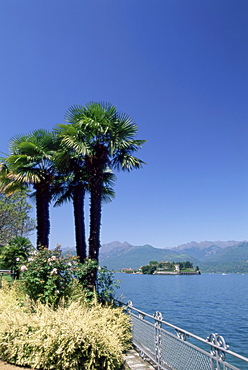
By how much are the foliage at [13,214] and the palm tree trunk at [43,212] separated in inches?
527

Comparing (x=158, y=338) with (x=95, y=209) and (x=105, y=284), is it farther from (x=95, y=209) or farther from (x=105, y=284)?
(x=95, y=209)

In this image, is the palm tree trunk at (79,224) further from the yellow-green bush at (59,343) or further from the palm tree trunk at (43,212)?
the yellow-green bush at (59,343)

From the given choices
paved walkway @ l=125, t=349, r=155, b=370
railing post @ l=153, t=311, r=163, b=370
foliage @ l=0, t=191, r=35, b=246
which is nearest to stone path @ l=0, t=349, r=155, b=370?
paved walkway @ l=125, t=349, r=155, b=370

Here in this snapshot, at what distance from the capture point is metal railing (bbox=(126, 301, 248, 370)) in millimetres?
3707

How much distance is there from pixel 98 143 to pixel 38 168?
3708 mm

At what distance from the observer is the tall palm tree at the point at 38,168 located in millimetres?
11383

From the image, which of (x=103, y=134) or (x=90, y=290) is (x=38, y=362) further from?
(x=103, y=134)

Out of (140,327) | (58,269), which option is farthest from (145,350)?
(58,269)

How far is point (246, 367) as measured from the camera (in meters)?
10.2

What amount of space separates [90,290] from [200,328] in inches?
490

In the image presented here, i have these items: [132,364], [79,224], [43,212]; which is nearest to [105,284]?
[132,364]

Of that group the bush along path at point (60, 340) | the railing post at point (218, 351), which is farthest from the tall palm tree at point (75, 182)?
the railing post at point (218, 351)

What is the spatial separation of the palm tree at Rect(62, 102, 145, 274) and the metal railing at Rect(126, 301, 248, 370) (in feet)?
11.3

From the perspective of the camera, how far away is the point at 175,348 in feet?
16.2
